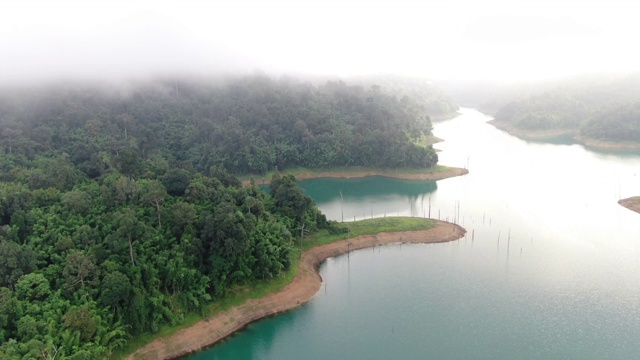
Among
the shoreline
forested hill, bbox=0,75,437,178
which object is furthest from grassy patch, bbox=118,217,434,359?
the shoreline

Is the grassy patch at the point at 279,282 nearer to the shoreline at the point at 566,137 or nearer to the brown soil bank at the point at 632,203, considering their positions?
the brown soil bank at the point at 632,203

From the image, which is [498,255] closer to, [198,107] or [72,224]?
[72,224]

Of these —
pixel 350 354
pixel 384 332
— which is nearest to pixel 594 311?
pixel 384 332

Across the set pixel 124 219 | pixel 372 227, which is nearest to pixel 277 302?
pixel 124 219

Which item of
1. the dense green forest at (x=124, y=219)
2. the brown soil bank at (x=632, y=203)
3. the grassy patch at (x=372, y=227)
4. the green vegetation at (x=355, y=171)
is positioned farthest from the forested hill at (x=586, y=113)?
the grassy patch at (x=372, y=227)

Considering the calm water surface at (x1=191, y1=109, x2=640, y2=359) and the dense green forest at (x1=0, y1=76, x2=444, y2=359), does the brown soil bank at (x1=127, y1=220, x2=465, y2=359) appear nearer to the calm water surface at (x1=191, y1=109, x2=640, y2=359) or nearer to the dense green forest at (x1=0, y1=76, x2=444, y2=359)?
the calm water surface at (x1=191, y1=109, x2=640, y2=359)

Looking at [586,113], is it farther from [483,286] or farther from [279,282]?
[279,282]
